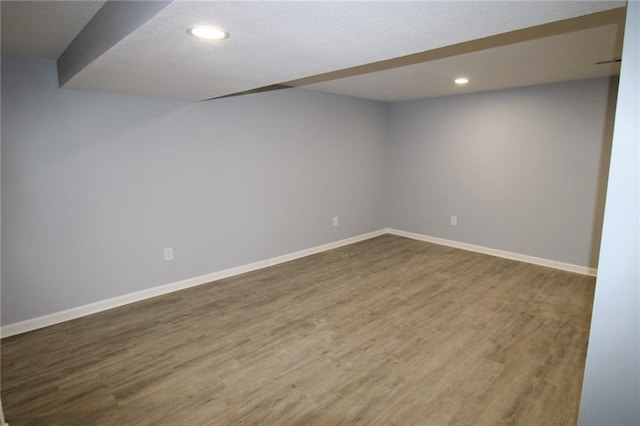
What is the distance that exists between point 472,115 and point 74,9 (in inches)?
181

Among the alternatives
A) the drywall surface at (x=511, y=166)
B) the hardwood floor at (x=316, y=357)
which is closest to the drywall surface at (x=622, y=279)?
the hardwood floor at (x=316, y=357)

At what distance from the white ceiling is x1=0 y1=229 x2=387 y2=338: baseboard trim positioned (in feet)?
6.10

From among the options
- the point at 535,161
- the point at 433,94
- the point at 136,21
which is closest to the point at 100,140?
the point at 136,21

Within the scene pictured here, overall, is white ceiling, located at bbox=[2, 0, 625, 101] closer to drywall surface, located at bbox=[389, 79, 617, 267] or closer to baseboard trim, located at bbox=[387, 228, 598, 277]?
drywall surface, located at bbox=[389, 79, 617, 267]

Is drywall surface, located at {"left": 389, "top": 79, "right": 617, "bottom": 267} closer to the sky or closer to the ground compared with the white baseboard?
closer to the sky

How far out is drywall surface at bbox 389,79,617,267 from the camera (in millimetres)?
3975

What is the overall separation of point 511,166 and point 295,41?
159 inches

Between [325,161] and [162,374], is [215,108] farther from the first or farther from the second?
[162,374]

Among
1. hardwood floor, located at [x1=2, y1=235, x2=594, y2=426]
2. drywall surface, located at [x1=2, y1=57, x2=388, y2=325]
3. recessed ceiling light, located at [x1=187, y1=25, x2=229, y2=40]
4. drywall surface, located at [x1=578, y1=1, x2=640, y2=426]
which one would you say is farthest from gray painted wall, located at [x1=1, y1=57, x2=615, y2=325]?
drywall surface, located at [x1=578, y1=1, x2=640, y2=426]

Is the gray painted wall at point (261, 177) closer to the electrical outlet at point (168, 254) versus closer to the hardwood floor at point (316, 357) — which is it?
the electrical outlet at point (168, 254)

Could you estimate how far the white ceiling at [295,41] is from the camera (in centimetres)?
117

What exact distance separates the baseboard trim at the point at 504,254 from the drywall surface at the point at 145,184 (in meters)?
1.63

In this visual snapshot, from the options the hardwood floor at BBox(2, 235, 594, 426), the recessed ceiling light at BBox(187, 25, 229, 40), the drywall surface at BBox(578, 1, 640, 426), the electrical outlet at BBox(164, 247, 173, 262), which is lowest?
the hardwood floor at BBox(2, 235, 594, 426)

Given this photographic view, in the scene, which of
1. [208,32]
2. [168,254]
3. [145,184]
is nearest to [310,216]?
[168,254]
